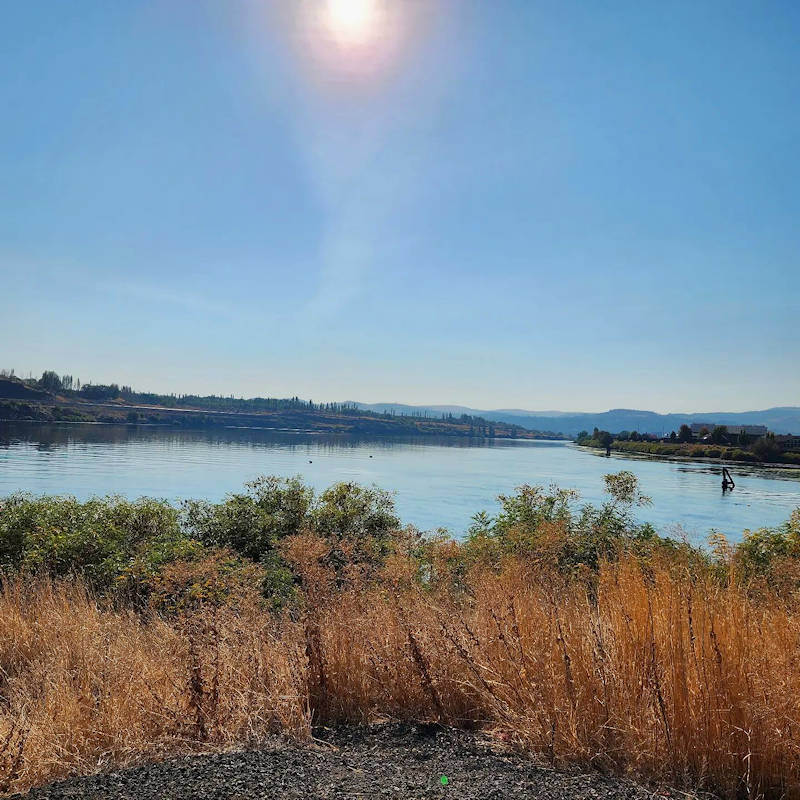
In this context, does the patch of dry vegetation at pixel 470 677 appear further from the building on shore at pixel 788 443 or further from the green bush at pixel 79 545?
the building on shore at pixel 788 443

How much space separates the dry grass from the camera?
3.38 metres

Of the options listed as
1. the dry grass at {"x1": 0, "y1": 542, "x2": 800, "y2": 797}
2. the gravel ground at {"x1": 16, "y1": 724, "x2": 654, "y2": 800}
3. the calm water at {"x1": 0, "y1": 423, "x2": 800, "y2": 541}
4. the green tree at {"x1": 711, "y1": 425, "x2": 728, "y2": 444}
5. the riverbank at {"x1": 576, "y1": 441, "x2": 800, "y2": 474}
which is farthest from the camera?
the green tree at {"x1": 711, "y1": 425, "x2": 728, "y2": 444}

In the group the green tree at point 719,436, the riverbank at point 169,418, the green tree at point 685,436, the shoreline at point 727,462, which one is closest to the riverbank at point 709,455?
the shoreline at point 727,462

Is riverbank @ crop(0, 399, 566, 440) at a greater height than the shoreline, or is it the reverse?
riverbank @ crop(0, 399, 566, 440)

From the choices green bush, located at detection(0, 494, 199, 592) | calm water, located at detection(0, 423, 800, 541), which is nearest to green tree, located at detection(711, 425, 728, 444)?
calm water, located at detection(0, 423, 800, 541)

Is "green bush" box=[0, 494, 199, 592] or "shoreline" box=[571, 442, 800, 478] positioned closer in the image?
"green bush" box=[0, 494, 199, 592]

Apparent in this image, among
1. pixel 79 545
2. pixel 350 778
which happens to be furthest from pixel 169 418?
pixel 350 778

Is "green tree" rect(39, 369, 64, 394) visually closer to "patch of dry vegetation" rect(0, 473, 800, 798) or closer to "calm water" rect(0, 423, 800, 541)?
"calm water" rect(0, 423, 800, 541)

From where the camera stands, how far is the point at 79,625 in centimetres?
597

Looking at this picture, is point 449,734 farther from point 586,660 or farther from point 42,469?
point 42,469

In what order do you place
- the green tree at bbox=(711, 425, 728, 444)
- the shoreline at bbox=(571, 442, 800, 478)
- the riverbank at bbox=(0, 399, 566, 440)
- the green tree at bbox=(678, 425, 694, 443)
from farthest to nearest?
the green tree at bbox=(678, 425, 694, 443) → the riverbank at bbox=(0, 399, 566, 440) → the green tree at bbox=(711, 425, 728, 444) → the shoreline at bbox=(571, 442, 800, 478)

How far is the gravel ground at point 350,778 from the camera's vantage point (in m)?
3.04

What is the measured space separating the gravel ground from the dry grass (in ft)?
0.89

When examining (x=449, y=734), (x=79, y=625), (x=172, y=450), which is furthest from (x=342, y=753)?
(x=172, y=450)
